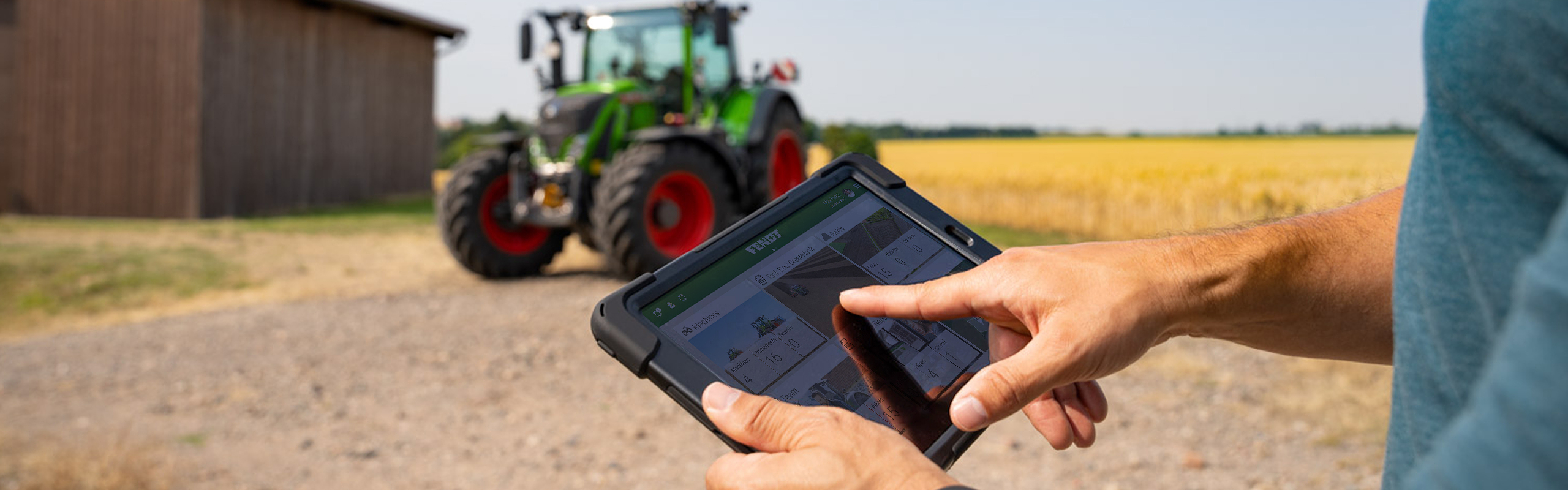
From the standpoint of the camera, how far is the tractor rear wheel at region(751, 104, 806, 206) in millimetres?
7891

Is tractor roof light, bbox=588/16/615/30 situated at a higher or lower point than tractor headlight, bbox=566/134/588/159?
higher

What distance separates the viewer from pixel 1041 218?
13344 mm

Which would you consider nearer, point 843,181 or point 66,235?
point 843,181

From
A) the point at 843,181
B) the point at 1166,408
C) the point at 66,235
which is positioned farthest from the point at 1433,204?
the point at 66,235

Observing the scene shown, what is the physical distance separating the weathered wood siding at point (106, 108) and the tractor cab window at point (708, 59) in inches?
319

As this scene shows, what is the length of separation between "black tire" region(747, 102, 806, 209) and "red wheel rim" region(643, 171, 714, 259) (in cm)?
54

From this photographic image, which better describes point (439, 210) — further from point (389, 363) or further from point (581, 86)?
point (389, 363)

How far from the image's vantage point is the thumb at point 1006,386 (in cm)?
112

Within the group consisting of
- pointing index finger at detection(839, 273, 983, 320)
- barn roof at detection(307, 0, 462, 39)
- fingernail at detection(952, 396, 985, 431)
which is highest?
barn roof at detection(307, 0, 462, 39)

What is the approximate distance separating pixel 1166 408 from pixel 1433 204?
355 centimetres

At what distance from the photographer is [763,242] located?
4.35 ft

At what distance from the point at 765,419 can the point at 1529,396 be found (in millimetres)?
656

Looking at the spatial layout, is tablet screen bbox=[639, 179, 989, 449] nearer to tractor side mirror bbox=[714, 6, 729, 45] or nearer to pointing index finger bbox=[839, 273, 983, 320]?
pointing index finger bbox=[839, 273, 983, 320]

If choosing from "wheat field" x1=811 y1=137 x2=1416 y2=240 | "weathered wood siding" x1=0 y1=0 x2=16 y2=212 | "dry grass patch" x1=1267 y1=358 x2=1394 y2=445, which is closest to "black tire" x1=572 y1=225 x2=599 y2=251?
"wheat field" x1=811 y1=137 x2=1416 y2=240
